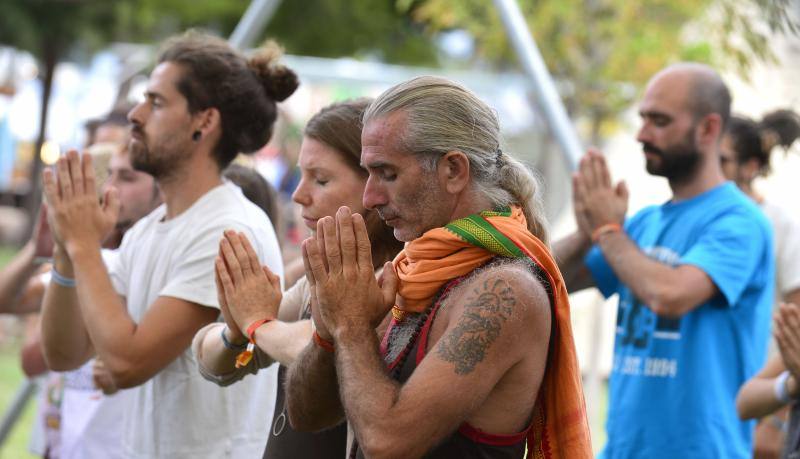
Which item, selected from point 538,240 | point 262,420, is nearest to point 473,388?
point 538,240

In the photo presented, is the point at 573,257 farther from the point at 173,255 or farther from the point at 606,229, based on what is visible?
the point at 173,255

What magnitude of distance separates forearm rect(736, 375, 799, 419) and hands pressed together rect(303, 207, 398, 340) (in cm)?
202

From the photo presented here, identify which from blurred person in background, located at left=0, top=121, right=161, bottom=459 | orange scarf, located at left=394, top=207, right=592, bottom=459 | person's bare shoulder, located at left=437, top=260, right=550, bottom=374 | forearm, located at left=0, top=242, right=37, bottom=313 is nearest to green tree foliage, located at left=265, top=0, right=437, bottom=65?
blurred person in background, located at left=0, top=121, right=161, bottom=459

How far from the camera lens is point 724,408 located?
14.6 ft

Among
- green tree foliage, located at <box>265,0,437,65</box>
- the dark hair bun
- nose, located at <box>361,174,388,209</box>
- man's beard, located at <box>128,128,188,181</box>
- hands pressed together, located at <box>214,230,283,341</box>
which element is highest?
the dark hair bun

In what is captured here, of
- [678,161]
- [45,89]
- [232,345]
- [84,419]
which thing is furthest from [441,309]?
[45,89]

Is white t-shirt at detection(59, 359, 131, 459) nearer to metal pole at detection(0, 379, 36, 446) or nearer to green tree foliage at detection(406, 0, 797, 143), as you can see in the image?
metal pole at detection(0, 379, 36, 446)

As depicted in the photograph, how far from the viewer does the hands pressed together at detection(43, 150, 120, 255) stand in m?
3.86

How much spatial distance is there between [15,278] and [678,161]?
2893mm

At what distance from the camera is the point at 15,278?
5.33 m

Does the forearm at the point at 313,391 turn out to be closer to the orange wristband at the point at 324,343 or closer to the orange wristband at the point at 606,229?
the orange wristband at the point at 324,343

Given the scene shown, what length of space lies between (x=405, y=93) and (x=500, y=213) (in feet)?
1.16

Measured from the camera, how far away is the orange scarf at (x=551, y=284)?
2.69 meters

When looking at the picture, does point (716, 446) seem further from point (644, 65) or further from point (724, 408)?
point (644, 65)
